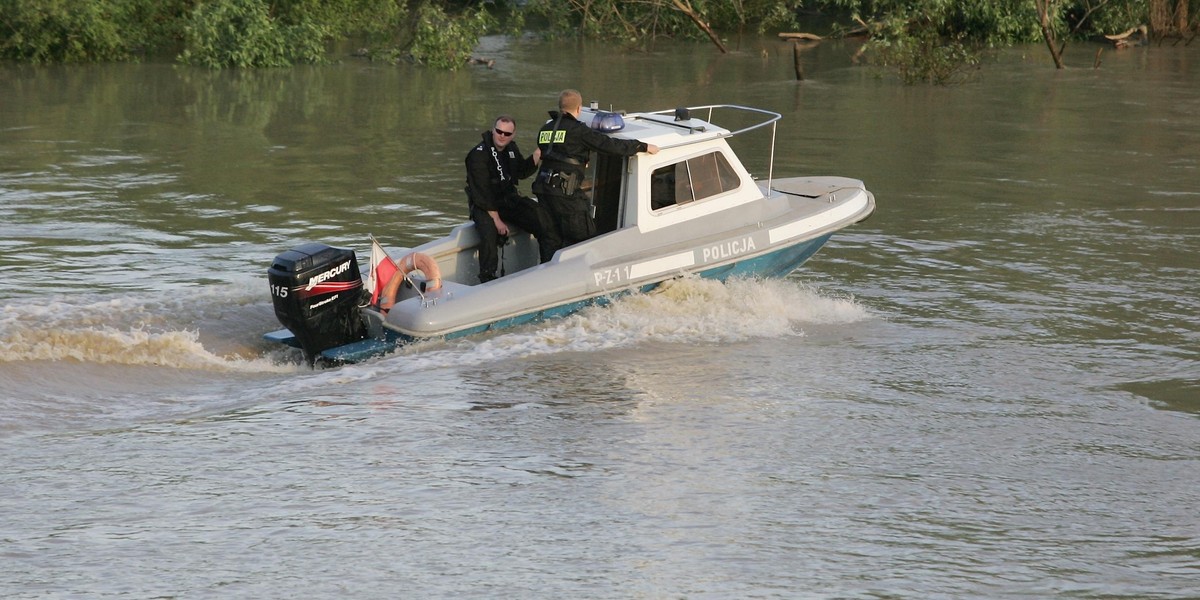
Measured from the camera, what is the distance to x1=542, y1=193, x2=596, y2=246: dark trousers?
9867 millimetres

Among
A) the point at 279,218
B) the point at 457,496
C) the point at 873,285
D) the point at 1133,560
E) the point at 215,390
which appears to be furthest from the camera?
the point at 279,218

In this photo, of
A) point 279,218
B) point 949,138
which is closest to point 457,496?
point 279,218

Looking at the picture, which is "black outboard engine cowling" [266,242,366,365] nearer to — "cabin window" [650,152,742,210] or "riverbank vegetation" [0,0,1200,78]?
"cabin window" [650,152,742,210]

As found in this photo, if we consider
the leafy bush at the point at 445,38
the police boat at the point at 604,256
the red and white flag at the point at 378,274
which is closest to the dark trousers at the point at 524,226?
the police boat at the point at 604,256

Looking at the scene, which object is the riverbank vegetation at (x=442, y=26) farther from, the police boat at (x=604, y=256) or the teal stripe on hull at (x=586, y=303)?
the police boat at (x=604, y=256)

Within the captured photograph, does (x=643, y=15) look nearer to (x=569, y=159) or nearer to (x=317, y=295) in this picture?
(x=569, y=159)

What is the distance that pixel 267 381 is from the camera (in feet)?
28.5

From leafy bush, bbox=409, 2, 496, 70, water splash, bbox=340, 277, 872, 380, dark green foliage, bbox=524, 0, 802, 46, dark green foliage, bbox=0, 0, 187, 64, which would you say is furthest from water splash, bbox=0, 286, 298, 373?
dark green foliage, bbox=524, 0, 802, 46

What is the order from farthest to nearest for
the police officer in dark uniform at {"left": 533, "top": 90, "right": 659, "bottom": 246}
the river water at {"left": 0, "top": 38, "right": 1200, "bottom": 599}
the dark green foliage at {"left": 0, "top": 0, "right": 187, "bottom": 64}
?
the dark green foliage at {"left": 0, "top": 0, "right": 187, "bottom": 64}
the police officer in dark uniform at {"left": 533, "top": 90, "right": 659, "bottom": 246}
the river water at {"left": 0, "top": 38, "right": 1200, "bottom": 599}

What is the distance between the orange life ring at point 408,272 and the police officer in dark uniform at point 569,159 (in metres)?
1.03

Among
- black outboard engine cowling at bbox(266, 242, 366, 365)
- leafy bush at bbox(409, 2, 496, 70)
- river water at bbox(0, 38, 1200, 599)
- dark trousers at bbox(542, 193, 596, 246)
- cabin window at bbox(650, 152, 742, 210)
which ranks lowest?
river water at bbox(0, 38, 1200, 599)

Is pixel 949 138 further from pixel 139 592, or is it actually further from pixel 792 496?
pixel 139 592

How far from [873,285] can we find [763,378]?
9.65 ft

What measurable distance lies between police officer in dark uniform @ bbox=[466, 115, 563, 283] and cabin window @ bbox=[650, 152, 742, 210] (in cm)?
84
